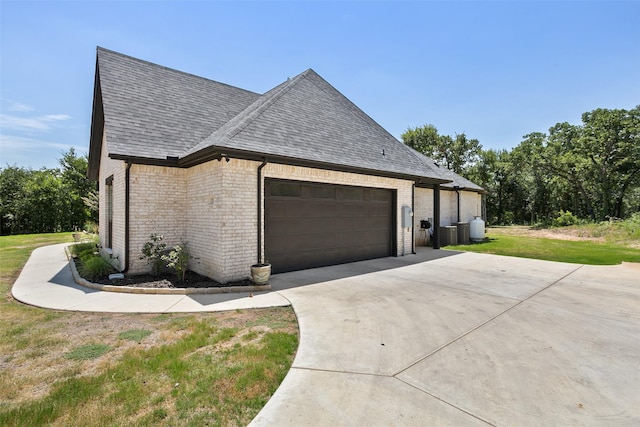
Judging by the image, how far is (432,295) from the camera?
6.25 m

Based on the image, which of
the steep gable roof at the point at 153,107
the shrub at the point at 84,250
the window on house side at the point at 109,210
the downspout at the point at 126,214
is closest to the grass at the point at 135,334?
the downspout at the point at 126,214

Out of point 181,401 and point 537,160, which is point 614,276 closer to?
point 181,401

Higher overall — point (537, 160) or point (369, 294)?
point (537, 160)

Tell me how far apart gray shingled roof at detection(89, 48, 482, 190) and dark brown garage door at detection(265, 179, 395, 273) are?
1.00m

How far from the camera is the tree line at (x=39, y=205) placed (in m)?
22.2

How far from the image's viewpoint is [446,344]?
154 inches

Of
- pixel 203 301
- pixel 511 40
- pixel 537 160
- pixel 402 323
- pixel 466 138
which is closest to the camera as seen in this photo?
pixel 402 323

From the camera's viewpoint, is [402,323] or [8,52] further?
[8,52]

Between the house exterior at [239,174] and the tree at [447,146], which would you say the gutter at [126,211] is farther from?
the tree at [447,146]

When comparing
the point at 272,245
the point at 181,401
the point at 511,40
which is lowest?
the point at 181,401

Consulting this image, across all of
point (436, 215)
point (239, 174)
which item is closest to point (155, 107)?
point (239, 174)

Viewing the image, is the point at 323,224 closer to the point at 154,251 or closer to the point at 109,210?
the point at 154,251

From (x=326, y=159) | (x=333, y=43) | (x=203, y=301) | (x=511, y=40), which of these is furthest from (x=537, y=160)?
(x=203, y=301)

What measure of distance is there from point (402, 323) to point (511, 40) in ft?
41.3
